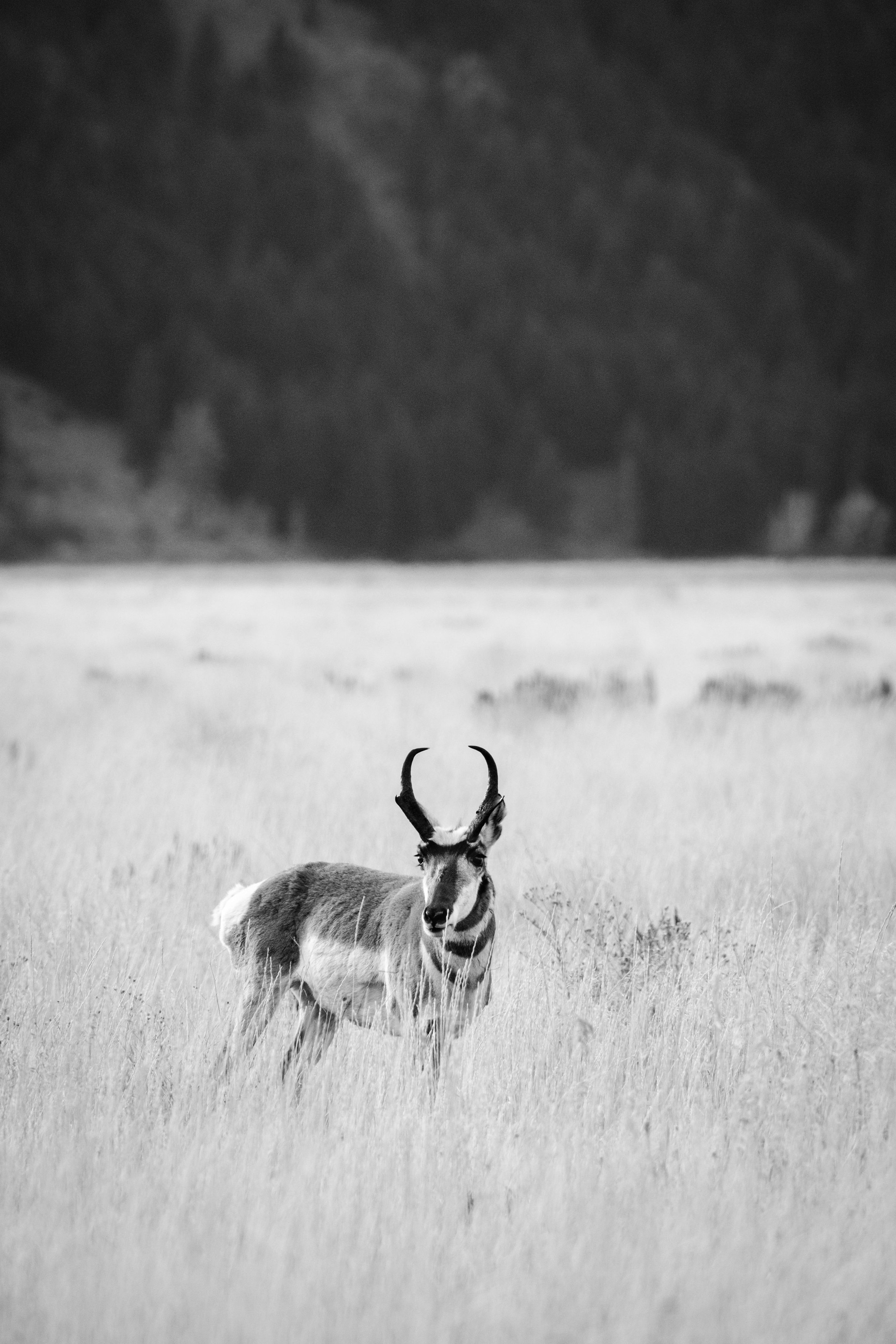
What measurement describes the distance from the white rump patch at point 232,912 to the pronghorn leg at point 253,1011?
0.89ft

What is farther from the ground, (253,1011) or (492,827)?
(492,827)

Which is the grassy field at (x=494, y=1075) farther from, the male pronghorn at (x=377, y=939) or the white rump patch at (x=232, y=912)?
the white rump patch at (x=232, y=912)

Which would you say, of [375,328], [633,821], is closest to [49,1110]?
[633,821]

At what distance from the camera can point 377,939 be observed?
15.4 feet

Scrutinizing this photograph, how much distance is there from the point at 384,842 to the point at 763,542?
4654 inches

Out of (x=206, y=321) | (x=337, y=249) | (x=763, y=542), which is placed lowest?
(x=763, y=542)

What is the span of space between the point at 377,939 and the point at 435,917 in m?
0.58

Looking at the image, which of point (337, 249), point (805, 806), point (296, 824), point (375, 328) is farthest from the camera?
point (337, 249)

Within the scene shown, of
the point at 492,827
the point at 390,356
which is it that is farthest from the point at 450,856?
the point at 390,356

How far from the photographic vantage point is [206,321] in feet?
447

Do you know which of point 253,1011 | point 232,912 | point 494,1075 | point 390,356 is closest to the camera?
point 494,1075

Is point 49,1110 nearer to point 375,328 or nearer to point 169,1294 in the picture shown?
point 169,1294

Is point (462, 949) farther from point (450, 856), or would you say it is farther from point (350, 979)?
point (350, 979)

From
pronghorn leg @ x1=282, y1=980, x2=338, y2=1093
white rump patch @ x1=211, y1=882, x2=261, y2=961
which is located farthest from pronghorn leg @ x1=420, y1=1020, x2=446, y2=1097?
white rump patch @ x1=211, y1=882, x2=261, y2=961
